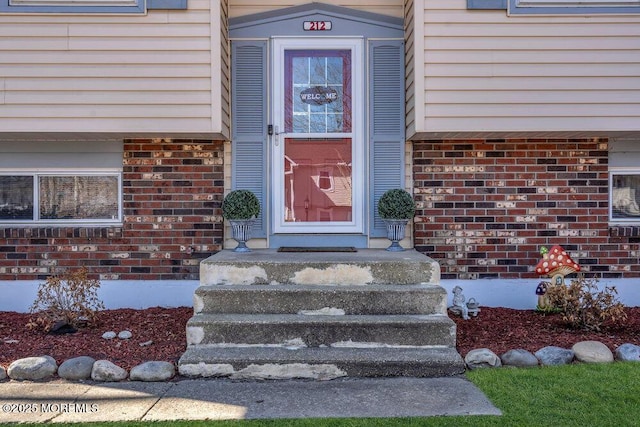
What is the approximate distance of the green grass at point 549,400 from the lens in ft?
9.66

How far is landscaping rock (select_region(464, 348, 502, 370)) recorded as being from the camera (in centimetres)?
385

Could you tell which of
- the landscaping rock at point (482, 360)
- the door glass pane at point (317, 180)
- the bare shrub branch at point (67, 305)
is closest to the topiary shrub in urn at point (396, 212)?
the door glass pane at point (317, 180)

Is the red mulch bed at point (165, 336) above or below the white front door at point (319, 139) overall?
below

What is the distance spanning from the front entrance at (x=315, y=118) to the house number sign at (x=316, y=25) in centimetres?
1

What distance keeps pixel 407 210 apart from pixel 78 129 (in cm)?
316

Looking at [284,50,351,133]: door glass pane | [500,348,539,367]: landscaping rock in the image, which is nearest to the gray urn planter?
[284,50,351,133]: door glass pane

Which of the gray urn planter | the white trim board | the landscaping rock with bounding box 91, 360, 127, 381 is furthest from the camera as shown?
the white trim board

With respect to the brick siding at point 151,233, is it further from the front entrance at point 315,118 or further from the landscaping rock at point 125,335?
the landscaping rock at point 125,335

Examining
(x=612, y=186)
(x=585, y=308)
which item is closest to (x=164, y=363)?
(x=585, y=308)

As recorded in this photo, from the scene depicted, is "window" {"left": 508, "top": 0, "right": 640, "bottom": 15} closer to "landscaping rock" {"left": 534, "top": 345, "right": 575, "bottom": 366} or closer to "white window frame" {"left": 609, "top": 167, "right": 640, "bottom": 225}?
"white window frame" {"left": 609, "top": 167, "right": 640, "bottom": 225}

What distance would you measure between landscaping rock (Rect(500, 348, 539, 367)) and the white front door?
214 cm

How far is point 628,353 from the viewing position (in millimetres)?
3945

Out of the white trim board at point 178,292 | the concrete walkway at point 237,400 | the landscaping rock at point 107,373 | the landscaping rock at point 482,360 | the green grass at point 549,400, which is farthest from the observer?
the white trim board at point 178,292

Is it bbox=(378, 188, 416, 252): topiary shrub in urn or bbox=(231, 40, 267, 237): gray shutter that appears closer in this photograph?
bbox=(378, 188, 416, 252): topiary shrub in urn
